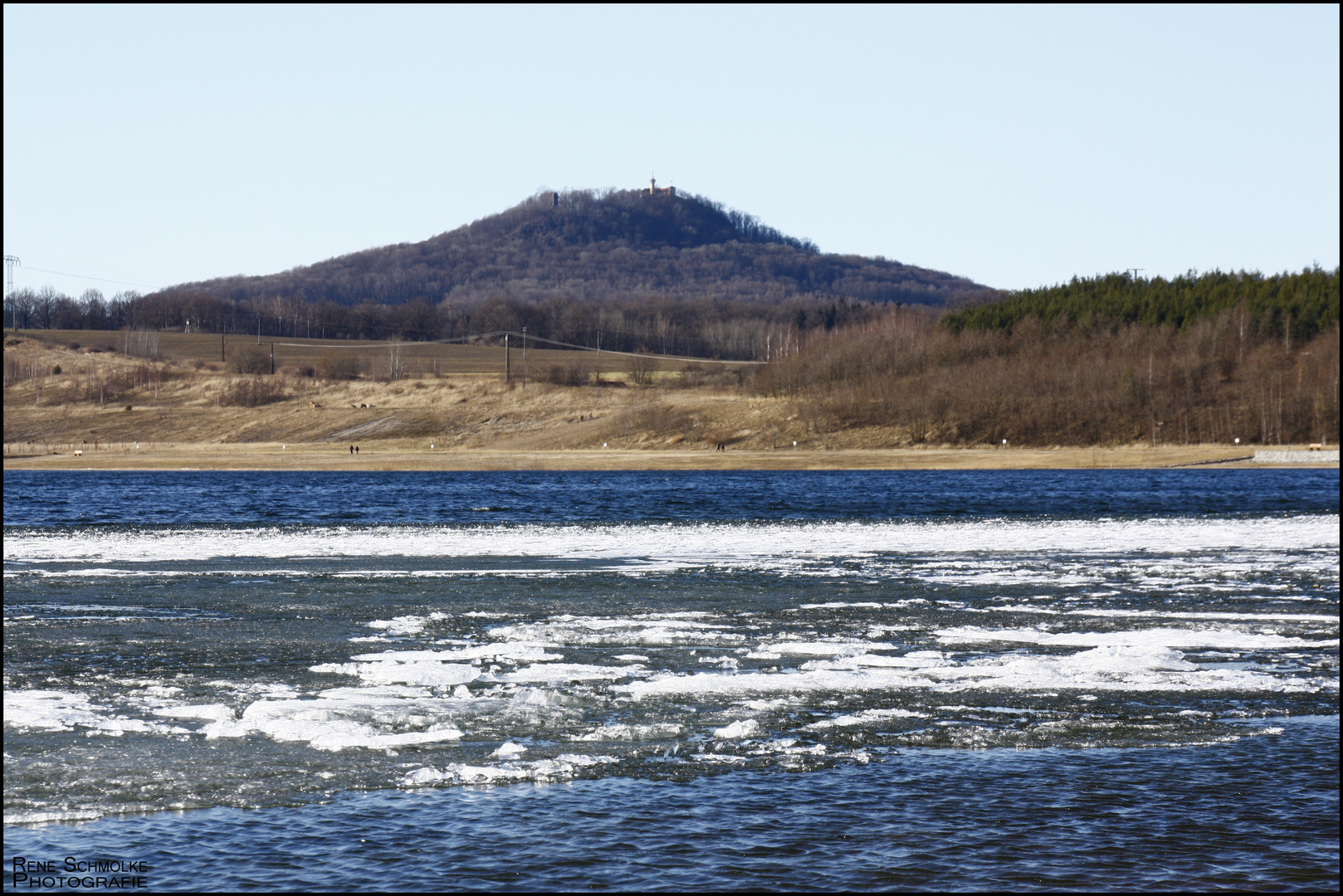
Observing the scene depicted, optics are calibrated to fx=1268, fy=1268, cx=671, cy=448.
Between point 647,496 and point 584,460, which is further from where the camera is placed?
point 584,460

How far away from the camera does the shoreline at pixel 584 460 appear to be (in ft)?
232

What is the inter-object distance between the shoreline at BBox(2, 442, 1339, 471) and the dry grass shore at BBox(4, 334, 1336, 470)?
0.59 ft

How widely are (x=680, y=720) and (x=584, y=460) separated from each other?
2744 inches

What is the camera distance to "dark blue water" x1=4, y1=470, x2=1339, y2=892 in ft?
26.2

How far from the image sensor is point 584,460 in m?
80.8

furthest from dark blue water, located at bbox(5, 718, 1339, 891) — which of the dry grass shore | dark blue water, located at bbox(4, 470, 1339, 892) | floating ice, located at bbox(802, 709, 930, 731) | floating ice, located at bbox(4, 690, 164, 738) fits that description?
the dry grass shore

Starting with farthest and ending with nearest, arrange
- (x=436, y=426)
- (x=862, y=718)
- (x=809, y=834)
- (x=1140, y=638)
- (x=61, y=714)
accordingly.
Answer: (x=436, y=426)
(x=1140, y=638)
(x=862, y=718)
(x=61, y=714)
(x=809, y=834)

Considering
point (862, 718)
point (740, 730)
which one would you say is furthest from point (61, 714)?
point (862, 718)

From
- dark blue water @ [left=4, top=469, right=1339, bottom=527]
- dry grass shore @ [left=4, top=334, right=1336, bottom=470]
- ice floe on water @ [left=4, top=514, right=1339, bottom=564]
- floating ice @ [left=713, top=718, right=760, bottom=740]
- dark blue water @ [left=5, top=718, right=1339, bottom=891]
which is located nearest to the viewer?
dark blue water @ [left=5, top=718, right=1339, bottom=891]

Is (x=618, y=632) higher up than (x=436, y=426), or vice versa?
(x=436, y=426)

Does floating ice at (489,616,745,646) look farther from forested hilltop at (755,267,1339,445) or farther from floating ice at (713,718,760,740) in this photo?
forested hilltop at (755,267,1339,445)

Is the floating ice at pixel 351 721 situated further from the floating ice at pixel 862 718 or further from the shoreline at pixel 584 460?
the shoreline at pixel 584 460

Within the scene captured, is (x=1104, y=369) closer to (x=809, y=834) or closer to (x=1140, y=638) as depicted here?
(x=1140, y=638)

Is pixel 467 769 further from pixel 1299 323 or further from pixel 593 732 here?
pixel 1299 323
